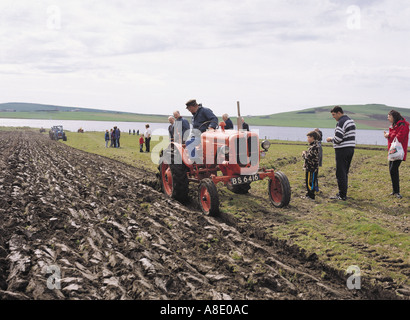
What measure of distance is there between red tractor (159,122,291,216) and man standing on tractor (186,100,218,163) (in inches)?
3.5

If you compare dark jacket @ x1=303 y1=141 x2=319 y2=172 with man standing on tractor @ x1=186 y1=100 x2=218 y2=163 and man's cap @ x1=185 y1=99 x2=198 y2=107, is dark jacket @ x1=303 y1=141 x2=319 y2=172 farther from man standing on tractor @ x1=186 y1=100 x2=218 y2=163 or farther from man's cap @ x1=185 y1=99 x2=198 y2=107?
man's cap @ x1=185 y1=99 x2=198 y2=107

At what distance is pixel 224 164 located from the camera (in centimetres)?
679

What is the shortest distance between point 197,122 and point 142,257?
3.84 metres

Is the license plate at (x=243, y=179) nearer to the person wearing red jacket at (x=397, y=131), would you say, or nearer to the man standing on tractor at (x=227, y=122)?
the man standing on tractor at (x=227, y=122)

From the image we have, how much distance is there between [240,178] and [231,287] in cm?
329

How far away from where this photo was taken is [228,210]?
6.67 m

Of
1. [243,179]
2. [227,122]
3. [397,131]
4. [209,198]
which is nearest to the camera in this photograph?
[209,198]

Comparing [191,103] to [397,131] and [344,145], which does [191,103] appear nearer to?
[344,145]

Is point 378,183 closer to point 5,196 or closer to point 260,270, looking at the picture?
point 260,270

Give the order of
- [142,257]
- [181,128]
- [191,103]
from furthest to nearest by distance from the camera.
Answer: [181,128] < [191,103] < [142,257]

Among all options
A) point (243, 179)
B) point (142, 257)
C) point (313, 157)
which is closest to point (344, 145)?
point (313, 157)

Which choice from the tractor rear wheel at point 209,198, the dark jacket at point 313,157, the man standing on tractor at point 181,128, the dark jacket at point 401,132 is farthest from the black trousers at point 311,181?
the man standing on tractor at point 181,128

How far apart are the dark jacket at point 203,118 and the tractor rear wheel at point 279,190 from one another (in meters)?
1.73
